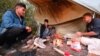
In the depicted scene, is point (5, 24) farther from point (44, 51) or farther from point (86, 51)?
point (86, 51)

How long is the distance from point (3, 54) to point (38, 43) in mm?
701

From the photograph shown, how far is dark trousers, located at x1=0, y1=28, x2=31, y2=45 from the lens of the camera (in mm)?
5863

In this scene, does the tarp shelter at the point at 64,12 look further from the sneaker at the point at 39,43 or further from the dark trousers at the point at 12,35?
the dark trousers at the point at 12,35

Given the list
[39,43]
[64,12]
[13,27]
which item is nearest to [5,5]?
[64,12]

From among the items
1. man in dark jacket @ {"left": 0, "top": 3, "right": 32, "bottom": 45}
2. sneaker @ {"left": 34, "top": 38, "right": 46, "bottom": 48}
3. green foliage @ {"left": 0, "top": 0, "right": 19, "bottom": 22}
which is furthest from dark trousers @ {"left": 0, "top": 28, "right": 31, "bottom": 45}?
green foliage @ {"left": 0, "top": 0, "right": 19, "bottom": 22}

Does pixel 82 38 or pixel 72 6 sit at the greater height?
pixel 72 6

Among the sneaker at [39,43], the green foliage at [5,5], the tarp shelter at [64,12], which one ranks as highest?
the green foliage at [5,5]

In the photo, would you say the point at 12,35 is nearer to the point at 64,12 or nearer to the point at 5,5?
the point at 64,12

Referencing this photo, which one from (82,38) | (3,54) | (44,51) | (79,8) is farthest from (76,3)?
(3,54)

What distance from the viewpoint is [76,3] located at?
22.8ft

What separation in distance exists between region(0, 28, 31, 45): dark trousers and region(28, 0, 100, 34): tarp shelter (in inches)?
54.7

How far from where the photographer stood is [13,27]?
5895mm

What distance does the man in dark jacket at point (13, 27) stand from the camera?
19.2 ft

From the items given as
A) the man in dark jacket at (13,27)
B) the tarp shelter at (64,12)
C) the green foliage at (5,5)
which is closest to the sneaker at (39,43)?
the man in dark jacket at (13,27)
